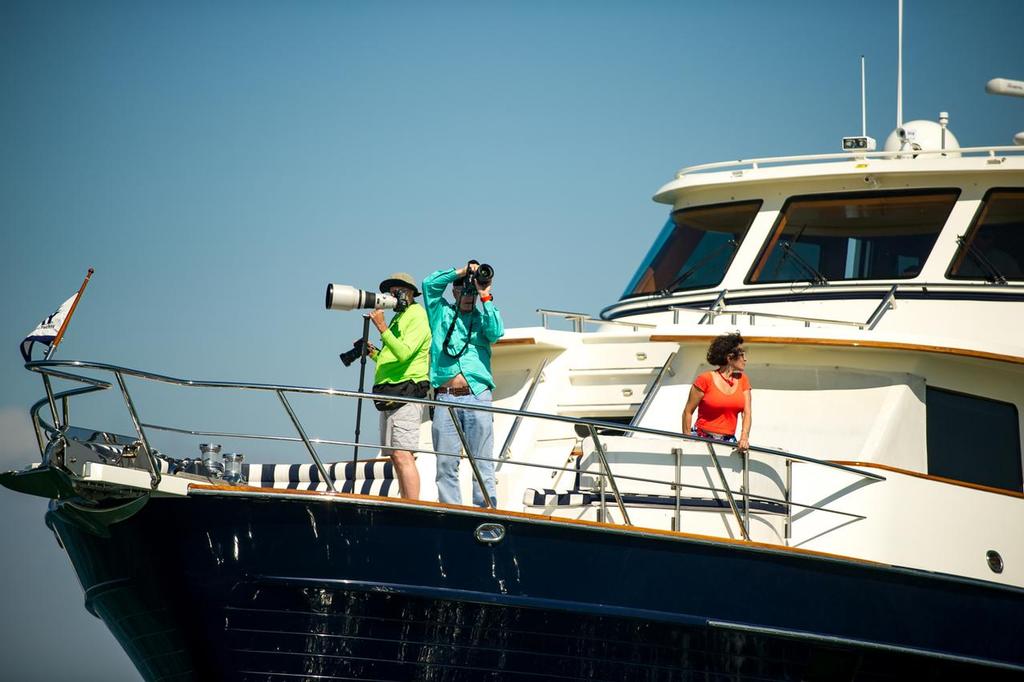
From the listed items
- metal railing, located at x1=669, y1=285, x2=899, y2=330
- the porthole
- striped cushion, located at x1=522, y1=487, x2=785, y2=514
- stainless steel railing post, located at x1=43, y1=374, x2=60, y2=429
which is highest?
metal railing, located at x1=669, y1=285, x2=899, y2=330

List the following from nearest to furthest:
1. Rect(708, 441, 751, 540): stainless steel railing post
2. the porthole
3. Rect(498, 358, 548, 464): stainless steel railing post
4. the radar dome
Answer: Rect(708, 441, 751, 540): stainless steel railing post < the porthole < Rect(498, 358, 548, 464): stainless steel railing post < the radar dome

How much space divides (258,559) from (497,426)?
3.25 metres

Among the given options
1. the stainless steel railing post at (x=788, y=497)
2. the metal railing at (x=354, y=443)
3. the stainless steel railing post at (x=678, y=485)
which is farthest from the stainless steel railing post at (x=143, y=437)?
the stainless steel railing post at (x=788, y=497)

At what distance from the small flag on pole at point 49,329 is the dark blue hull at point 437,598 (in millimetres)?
941

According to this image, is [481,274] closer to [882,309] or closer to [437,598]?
[437,598]

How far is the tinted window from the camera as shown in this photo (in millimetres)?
9547

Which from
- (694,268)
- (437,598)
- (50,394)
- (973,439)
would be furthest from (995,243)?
(50,394)

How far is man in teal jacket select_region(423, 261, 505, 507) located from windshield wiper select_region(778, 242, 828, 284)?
129 inches

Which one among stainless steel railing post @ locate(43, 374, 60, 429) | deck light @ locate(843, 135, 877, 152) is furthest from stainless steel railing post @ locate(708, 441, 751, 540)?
deck light @ locate(843, 135, 877, 152)

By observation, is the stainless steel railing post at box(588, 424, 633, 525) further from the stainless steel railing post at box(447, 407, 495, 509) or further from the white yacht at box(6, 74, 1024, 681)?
the stainless steel railing post at box(447, 407, 495, 509)

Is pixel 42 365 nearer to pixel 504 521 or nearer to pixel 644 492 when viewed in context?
pixel 504 521

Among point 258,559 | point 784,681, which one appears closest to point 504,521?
point 258,559

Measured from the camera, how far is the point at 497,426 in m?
10.7

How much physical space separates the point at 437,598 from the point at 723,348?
2.55 m
